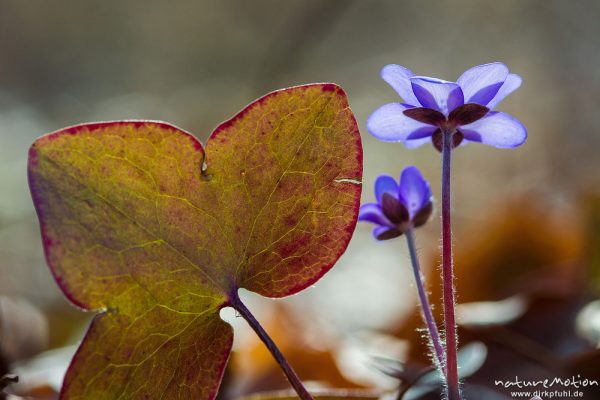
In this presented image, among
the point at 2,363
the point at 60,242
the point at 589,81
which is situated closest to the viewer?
the point at 60,242

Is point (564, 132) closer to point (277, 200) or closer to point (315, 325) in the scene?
point (315, 325)

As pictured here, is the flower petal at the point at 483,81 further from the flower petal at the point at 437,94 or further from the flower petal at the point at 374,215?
the flower petal at the point at 374,215

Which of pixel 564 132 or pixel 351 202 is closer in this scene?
pixel 351 202

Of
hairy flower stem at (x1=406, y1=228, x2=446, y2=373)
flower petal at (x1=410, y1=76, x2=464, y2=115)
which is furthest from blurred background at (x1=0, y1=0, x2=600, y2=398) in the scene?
flower petal at (x1=410, y1=76, x2=464, y2=115)

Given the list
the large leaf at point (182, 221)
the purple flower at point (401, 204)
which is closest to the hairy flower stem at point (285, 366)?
the large leaf at point (182, 221)

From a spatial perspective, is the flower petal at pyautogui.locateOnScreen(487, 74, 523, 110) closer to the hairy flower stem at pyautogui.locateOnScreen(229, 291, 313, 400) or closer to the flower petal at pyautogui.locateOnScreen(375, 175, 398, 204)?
the flower petal at pyautogui.locateOnScreen(375, 175, 398, 204)

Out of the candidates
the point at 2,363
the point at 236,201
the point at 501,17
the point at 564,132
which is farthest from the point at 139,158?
the point at 501,17

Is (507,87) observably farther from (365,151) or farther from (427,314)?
(365,151)
